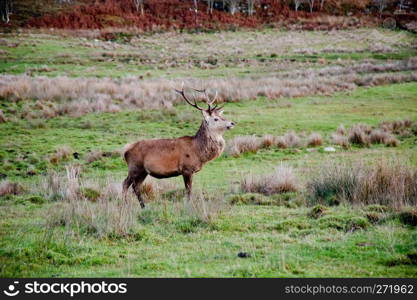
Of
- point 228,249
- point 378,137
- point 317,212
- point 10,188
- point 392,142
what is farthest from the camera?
point 378,137

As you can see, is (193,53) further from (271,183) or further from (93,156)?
(271,183)

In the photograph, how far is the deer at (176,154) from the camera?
11156 mm

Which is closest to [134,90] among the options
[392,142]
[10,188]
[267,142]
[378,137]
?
[267,142]

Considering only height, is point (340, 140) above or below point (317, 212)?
below

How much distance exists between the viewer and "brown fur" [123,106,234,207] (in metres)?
11.2

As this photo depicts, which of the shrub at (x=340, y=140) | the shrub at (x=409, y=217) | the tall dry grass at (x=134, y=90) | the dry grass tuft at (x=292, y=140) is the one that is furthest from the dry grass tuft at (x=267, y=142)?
the shrub at (x=409, y=217)

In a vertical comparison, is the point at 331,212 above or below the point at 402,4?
below

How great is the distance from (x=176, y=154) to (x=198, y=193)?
121 cm

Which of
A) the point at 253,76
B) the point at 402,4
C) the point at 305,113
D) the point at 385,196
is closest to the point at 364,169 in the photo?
the point at 385,196

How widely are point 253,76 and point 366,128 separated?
16077 millimetres

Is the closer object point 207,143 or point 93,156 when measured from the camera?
point 207,143

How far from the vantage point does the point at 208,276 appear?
22.5 feet

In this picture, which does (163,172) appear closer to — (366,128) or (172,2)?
(366,128)

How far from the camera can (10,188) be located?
44.8 ft
